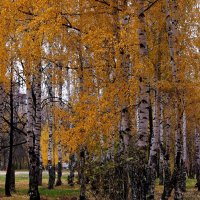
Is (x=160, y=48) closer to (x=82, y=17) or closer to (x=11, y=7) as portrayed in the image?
(x=82, y=17)

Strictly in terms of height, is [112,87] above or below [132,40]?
below

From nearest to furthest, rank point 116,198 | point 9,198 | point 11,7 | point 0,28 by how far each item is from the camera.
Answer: point 116,198, point 11,7, point 0,28, point 9,198

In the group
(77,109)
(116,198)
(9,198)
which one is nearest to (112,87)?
(77,109)

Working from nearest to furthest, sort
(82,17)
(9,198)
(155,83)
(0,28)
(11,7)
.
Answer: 1. (11,7)
2. (0,28)
3. (82,17)
4. (155,83)
5. (9,198)

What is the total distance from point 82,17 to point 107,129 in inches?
135

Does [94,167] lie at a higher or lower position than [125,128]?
Answer: lower

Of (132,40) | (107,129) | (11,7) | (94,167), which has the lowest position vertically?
(94,167)

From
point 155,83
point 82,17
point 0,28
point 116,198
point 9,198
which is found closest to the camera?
point 116,198

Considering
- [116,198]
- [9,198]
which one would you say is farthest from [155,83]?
[9,198]

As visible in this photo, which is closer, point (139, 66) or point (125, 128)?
point (139, 66)

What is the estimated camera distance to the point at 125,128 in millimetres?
10312

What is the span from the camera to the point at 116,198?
28.2 ft

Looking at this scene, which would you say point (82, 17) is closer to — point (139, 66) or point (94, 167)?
point (139, 66)

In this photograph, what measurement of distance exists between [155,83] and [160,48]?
3.26 metres
